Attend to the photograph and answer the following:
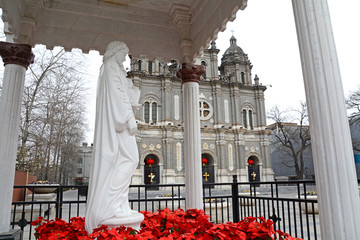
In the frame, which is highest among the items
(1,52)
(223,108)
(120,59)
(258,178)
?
(223,108)

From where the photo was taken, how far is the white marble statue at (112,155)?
2.93 m

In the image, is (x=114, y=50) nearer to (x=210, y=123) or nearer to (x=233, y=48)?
(x=210, y=123)

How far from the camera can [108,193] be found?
2.95 meters

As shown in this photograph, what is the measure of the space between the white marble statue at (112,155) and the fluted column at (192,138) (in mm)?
2024

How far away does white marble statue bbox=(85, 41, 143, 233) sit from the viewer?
115 inches

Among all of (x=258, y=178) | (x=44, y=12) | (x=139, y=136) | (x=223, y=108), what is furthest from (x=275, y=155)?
(x=44, y=12)

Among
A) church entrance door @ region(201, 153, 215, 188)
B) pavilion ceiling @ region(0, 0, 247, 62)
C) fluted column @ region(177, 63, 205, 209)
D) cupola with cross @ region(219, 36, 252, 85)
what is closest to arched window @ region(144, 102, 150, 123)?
church entrance door @ region(201, 153, 215, 188)

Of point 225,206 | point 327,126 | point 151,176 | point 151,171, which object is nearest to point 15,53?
point 327,126

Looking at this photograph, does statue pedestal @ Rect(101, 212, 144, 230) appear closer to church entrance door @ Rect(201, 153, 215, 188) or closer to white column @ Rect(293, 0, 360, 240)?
white column @ Rect(293, 0, 360, 240)

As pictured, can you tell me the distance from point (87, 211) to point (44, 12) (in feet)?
13.3

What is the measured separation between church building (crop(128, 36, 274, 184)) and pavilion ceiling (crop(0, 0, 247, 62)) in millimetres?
22428

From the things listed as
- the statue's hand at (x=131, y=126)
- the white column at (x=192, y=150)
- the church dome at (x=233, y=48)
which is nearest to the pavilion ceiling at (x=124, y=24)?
the white column at (x=192, y=150)

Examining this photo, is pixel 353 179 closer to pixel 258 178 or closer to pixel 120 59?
pixel 120 59

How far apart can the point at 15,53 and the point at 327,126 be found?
4.90 meters
